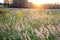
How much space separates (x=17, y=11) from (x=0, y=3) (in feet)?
1.36

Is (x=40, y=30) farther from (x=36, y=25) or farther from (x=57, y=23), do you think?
(x=57, y=23)

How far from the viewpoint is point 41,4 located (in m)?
2.25

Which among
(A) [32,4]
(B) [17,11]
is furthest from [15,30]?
(A) [32,4]

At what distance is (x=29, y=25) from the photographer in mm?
1777

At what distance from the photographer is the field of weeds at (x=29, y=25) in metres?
1.63

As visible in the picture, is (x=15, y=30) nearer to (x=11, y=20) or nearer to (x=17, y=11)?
(x=11, y=20)

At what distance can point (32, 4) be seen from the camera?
227 cm

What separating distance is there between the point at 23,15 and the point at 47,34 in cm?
46

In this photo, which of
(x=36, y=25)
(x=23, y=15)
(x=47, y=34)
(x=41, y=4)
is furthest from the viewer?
(x=41, y=4)

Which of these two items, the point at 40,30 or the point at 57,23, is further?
the point at 57,23

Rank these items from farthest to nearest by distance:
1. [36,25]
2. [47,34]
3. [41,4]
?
[41,4]
[36,25]
[47,34]

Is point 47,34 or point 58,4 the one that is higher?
point 58,4

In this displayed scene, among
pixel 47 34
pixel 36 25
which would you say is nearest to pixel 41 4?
pixel 36 25

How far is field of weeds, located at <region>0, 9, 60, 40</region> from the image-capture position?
1631 mm
